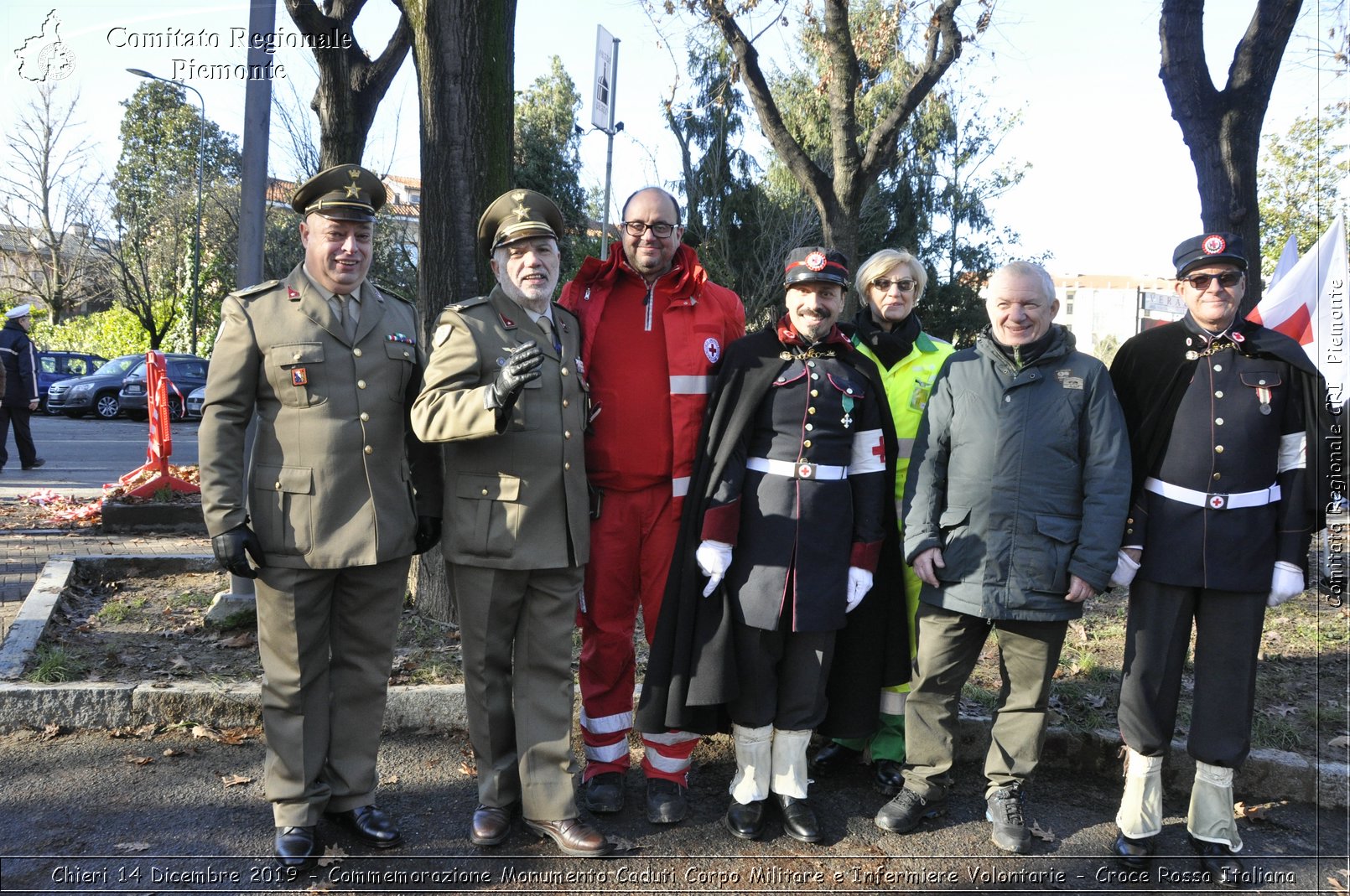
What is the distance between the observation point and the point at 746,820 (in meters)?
3.78

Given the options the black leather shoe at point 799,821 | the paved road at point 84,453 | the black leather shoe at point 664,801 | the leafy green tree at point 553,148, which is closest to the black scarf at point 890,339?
the black leather shoe at point 799,821

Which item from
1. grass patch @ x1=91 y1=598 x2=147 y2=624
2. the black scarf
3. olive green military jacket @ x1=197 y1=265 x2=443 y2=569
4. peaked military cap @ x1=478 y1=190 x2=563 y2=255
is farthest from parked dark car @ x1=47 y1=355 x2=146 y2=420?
the black scarf

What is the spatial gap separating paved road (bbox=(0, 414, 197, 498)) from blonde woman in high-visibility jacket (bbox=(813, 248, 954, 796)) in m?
9.77

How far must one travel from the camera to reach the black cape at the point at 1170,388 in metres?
3.58

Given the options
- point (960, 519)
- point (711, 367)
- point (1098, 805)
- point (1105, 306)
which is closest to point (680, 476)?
point (711, 367)

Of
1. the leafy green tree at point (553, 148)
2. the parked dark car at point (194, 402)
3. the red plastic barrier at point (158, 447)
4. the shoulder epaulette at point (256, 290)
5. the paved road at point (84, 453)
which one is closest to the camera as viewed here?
the shoulder epaulette at point (256, 290)

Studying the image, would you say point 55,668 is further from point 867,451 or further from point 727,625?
point 867,451

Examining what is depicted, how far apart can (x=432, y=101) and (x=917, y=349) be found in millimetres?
2880

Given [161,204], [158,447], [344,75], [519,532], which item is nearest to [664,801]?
[519,532]

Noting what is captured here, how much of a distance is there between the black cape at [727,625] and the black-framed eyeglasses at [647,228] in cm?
55

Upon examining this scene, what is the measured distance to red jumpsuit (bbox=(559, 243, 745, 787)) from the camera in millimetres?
4000

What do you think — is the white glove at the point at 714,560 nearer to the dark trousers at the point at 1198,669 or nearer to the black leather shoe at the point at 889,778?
the black leather shoe at the point at 889,778

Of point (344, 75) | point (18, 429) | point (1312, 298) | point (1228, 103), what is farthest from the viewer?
point (18, 429)

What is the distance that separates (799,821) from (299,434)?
7.75 ft
